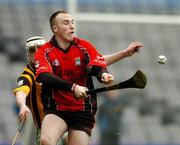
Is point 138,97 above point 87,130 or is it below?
below

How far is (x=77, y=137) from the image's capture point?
7.01 m

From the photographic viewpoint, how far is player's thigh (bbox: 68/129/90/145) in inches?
275

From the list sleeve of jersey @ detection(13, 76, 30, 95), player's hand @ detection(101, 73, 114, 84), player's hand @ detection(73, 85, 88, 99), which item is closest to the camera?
player's hand @ detection(73, 85, 88, 99)

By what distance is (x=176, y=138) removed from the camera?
13938 millimetres

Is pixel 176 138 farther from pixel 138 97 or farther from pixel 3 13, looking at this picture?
pixel 3 13

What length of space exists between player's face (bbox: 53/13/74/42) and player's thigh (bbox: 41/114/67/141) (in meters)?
0.66

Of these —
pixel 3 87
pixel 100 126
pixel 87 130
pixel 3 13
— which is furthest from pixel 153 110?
pixel 87 130

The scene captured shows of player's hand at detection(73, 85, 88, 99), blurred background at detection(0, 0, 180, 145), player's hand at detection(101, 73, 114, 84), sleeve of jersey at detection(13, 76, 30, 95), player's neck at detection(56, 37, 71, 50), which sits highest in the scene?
A: player's neck at detection(56, 37, 71, 50)

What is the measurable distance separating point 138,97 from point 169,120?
615 mm

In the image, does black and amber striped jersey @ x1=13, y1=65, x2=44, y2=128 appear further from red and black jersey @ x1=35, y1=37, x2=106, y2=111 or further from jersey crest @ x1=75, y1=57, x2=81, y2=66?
jersey crest @ x1=75, y1=57, x2=81, y2=66

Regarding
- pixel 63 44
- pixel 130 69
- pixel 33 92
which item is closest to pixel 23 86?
pixel 33 92

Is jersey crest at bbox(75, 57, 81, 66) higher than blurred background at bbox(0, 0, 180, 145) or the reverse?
higher

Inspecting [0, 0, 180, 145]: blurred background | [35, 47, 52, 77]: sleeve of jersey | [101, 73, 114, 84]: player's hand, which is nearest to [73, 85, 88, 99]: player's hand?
[101, 73, 114, 84]: player's hand

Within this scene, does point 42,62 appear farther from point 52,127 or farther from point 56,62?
point 52,127
